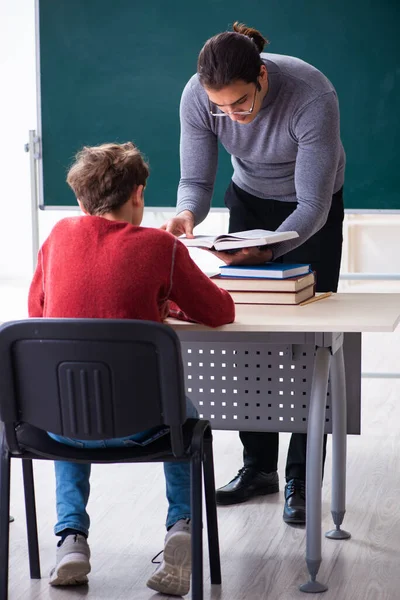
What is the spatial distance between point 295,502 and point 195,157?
1075 millimetres

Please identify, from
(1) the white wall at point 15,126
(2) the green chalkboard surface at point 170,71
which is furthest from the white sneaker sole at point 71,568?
(1) the white wall at point 15,126

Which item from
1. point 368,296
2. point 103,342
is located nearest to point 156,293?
point 103,342

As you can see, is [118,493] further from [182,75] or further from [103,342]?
[182,75]

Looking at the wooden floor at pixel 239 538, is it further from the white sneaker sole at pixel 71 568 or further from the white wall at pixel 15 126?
the white wall at pixel 15 126

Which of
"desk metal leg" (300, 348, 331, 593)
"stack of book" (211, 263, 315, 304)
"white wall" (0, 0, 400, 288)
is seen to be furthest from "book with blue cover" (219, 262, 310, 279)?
"white wall" (0, 0, 400, 288)

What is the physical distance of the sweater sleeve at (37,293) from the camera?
207 centimetres

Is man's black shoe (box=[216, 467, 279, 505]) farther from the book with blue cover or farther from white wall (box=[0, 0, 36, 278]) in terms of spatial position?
white wall (box=[0, 0, 36, 278])

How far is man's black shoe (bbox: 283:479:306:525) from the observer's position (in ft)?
8.80

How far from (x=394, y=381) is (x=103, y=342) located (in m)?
3.14

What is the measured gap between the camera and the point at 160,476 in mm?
3137

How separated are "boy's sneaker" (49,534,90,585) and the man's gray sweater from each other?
0.90 m

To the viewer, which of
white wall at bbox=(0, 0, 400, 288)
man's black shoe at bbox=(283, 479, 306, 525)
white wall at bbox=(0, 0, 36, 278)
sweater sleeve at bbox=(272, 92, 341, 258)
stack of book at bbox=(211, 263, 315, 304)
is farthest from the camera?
white wall at bbox=(0, 0, 36, 278)

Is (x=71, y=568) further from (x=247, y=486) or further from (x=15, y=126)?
(x=15, y=126)

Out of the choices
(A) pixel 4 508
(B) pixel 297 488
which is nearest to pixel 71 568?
(A) pixel 4 508
